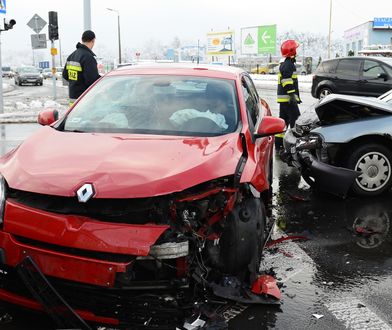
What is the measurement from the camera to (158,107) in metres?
4.30

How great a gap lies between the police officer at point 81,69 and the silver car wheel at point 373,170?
13.2 ft

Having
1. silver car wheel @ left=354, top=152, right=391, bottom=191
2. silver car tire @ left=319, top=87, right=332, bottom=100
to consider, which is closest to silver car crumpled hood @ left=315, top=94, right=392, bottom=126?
silver car wheel @ left=354, top=152, right=391, bottom=191

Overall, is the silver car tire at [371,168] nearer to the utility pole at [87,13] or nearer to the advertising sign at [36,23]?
the utility pole at [87,13]

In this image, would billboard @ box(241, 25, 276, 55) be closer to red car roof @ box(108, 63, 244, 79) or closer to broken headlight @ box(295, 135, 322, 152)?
broken headlight @ box(295, 135, 322, 152)

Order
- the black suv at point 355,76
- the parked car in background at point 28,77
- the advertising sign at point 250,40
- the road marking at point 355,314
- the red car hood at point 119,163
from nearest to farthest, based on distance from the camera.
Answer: the red car hood at point 119,163
the road marking at point 355,314
the black suv at point 355,76
the parked car in background at point 28,77
the advertising sign at point 250,40

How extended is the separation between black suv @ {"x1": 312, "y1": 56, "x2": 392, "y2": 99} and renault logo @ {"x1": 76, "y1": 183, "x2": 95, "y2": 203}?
13.2m

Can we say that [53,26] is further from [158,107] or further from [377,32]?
[377,32]

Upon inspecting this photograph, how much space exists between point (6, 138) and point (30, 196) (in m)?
8.33

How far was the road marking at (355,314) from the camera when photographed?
3207 millimetres

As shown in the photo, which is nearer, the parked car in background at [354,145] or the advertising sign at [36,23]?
the parked car in background at [354,145]

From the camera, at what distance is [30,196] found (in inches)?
119

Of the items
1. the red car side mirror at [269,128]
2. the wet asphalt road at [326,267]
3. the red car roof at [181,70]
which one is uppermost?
the red car roof at [181,70]

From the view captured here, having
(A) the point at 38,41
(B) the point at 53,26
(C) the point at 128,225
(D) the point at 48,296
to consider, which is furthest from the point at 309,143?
(A) the point at 38,41

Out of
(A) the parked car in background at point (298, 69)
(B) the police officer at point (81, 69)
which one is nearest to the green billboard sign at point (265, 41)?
(A) the parked car in background at point (298, 69)
